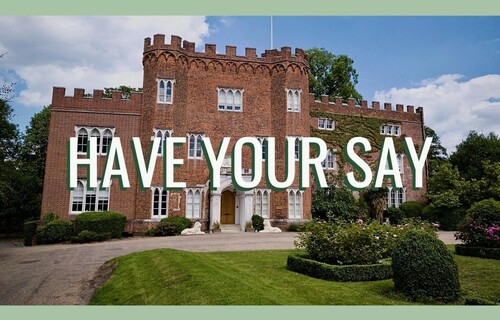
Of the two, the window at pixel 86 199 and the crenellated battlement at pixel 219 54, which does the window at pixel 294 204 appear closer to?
the crenellated battlement at pixel 219 54

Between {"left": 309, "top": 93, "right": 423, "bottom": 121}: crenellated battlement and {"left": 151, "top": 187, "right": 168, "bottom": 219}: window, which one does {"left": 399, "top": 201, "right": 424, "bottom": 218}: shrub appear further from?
{"left": 151, "top": 187, "right": 168, "bottom": 219}: window

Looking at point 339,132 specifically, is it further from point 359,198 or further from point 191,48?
point 191,48

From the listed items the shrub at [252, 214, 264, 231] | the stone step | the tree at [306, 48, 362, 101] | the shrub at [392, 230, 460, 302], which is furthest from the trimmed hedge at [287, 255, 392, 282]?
the tree at [306, 48, 362, 101]

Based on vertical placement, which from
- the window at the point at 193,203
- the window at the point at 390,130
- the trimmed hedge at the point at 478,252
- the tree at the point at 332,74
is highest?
the tree at the point at 332,74

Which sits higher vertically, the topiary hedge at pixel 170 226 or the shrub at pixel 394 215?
the shrub at pixel 394 215

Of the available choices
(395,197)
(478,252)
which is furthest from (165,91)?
(395,197)

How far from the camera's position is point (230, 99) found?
80.7 feet

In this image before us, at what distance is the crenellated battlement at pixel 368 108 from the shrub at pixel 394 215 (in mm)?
7178

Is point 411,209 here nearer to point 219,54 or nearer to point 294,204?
point 294,204

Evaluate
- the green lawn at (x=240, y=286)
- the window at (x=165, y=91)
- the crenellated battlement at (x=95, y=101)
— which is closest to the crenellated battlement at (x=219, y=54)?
the window at (x=165, y=91)

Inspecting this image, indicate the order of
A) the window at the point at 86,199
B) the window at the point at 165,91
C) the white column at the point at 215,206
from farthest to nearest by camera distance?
the window at the point at 165,91
the white column at the point at 215,206
the window at the point at 86,199

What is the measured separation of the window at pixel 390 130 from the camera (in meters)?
30.1

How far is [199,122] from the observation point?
23.8 m

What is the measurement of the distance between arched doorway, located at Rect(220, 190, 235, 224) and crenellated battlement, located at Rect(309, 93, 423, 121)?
899cm
